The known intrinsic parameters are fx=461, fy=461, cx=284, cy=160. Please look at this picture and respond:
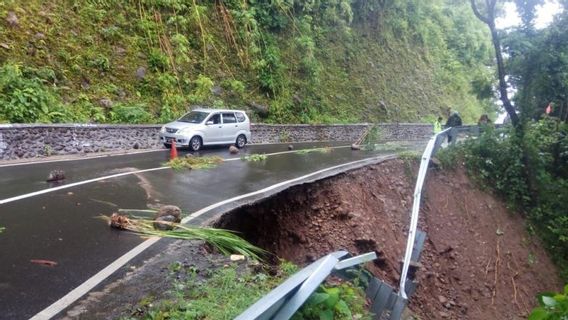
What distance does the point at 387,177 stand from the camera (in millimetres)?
12984

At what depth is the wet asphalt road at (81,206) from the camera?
4938 mm

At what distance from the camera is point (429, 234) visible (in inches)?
450

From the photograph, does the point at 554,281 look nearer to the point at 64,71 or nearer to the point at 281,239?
the point at 281,239

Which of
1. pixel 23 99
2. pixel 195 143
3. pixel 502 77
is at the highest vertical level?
pixel 502 77

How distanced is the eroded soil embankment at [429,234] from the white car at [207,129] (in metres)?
7.57

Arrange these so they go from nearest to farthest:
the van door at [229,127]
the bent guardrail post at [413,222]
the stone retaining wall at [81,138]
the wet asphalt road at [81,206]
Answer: the wet asphalt road at [81,206] → the bent guardrail post at [413,222] → the stone retaining wall at [81,138] → the van door at [229,127]

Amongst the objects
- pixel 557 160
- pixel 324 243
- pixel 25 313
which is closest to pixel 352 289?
pixel 25 313

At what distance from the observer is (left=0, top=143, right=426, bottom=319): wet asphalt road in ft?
16.2

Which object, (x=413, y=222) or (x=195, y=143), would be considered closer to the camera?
(x=413, y=222)

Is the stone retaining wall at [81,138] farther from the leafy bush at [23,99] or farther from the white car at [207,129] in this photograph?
the leafy bush at [23,99]

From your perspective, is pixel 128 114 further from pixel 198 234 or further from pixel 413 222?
pixel 413 222

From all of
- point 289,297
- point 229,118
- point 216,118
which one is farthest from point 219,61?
point 289,297

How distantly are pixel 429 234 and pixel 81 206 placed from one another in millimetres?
7970

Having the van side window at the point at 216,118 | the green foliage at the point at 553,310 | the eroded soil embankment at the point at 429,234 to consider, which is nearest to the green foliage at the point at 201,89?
the van side window at the point at 216,118
